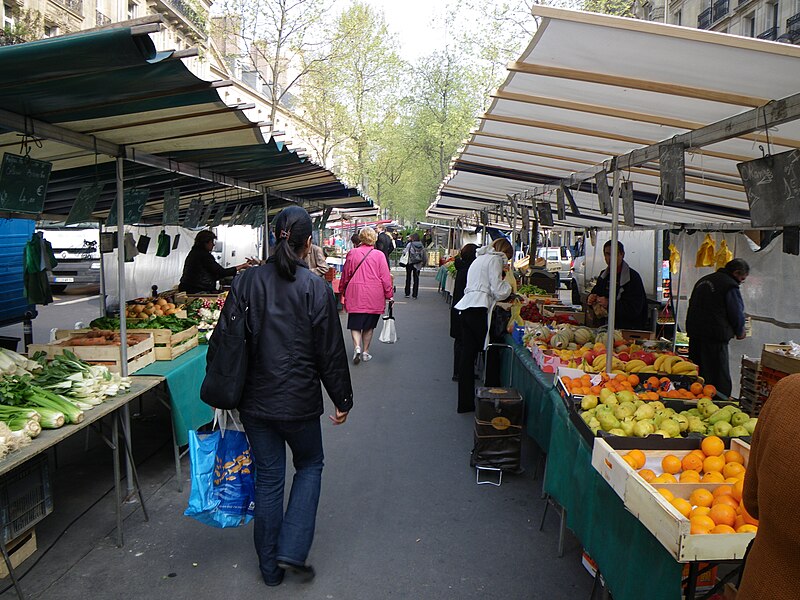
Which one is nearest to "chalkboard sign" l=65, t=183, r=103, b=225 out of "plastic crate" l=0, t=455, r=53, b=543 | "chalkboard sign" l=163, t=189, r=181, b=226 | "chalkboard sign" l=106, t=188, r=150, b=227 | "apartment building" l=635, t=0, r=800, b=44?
"chalkboard sign" l=106, t=188, r=150, b=227

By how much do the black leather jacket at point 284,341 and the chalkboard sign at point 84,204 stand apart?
2.31m

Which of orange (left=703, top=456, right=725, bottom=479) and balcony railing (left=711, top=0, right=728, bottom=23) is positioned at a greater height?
balcony railing (left=711, top=0, right=728, bottom=23)

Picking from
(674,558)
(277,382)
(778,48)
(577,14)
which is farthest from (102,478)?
(778,48)

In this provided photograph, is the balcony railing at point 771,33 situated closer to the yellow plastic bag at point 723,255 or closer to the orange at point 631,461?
the yellow plastic bag at point 723,255

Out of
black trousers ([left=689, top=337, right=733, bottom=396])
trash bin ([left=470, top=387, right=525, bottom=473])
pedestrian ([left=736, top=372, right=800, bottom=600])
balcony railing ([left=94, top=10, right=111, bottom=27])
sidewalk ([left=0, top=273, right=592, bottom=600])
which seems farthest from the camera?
balcony railing ([left=94, top=10, right=111, bottom=27])

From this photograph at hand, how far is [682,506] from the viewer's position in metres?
2.61

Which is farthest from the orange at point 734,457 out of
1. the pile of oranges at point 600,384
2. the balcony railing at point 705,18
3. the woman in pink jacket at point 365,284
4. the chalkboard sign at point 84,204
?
the balcony railing at point 705,18

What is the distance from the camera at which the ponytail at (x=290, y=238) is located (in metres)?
3.33

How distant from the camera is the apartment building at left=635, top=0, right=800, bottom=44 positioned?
25.1m

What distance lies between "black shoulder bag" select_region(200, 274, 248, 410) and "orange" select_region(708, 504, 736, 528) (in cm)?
232

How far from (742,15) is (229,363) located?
3346cm

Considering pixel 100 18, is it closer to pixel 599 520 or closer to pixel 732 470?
pixel 599 520

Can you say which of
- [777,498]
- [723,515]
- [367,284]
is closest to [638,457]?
[723,515]

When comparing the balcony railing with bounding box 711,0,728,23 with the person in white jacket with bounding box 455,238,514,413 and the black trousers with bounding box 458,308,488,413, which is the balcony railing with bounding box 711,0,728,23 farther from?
the black trousers with bounding box 458,308,488,413
